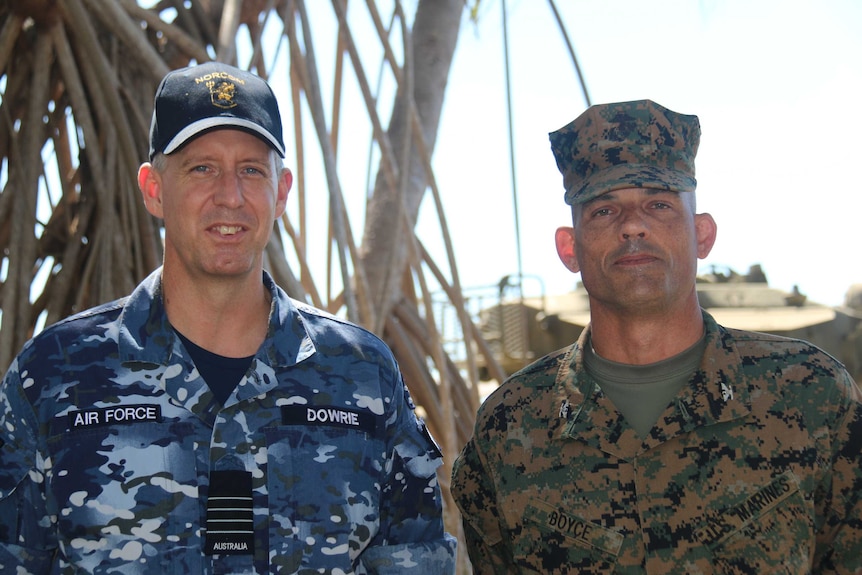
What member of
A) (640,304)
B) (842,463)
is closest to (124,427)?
(640,304)

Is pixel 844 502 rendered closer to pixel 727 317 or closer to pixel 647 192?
pixel 647 192

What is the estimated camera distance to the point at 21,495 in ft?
5.58

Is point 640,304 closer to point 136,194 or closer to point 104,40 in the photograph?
point 136,194

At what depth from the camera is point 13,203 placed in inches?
123

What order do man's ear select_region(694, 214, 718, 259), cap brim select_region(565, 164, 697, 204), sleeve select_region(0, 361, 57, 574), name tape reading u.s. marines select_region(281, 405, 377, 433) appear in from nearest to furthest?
sleeve select_region(0, 361, 57, 574)
name tape reading u.s. marines select_region(281, 405, 377, 433)
cap brim select_region(565, 164, 697, 204)
man's ear select_region(694, 214, 718, 259)

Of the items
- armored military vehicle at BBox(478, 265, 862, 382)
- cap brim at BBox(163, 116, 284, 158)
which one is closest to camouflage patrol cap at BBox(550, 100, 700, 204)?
cap brim at BBox(163, 116, 284, 158)

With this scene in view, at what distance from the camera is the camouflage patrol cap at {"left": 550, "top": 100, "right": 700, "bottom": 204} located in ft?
6.77

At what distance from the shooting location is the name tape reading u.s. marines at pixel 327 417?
1823mm

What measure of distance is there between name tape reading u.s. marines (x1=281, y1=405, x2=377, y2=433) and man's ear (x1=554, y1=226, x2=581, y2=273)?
1.92 ft

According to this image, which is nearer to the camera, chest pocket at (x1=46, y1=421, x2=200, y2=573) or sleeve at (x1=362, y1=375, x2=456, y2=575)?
chest pocket at (x1=46, y1=421, x2=200, y2=573)

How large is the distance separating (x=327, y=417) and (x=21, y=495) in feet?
1.63

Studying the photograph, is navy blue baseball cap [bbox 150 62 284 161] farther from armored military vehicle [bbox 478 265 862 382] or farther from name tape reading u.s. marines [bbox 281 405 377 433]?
armored military vehicle [bbox 478 265 862 382]

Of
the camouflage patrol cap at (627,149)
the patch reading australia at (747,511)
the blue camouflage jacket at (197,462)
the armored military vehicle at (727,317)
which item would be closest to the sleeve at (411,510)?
the blue camouflage jacket at (197,462)

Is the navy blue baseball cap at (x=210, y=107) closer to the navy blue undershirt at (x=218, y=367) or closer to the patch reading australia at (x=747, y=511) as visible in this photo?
the navy blue undershirt at (x=218, y=367)
